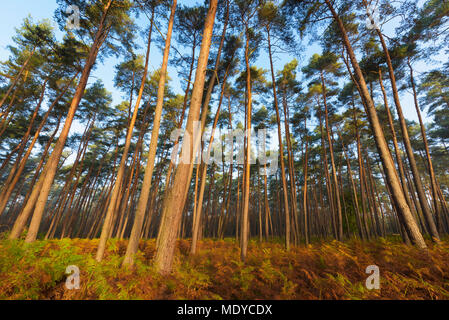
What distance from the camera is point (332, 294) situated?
10.3 ft

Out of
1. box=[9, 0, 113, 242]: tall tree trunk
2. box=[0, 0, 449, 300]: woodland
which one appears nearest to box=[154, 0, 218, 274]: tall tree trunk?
box=[0, 0, 449, 300]: woodland

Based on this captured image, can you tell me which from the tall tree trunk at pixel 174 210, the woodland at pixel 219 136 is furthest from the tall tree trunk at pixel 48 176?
the tall tree trunk at pixel 174 210

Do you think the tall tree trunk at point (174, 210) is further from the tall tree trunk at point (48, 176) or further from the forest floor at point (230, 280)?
the tall tree trunk at point (48, 176)

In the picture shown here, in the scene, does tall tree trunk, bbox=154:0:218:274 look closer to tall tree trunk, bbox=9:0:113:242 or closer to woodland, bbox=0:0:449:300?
woodland, bbox=0:0:449:300

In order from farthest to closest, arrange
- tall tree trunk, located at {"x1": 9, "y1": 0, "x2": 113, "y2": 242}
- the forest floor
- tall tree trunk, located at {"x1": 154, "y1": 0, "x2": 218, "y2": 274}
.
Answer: tall tree trunk, located at {"x1": 9, "y1": 0, "x2": 113, "y2": 242}, tall tree trunk, located at {"x1": 154, "y1": 0, "x2": 218, "y2": 274}, the forest floor

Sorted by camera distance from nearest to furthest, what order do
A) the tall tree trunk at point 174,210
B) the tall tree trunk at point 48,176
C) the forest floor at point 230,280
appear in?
the forest floor at point 230,280, the tall tree trunk at point 174,210, the tall tree trunk at point 48,176

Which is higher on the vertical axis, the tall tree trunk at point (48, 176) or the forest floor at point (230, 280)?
the tall tree trunk at point (48, 176)
